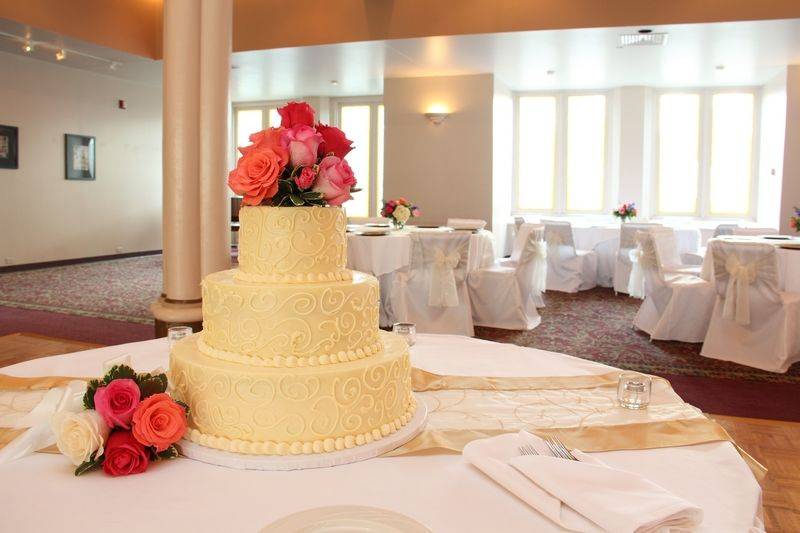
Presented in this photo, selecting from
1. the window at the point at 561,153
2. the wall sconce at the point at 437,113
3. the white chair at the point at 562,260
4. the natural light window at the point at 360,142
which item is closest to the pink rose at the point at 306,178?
the white chair at the point at 562,260

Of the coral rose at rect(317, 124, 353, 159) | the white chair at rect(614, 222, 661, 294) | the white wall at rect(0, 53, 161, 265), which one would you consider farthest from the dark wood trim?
the coral rose at rect(317, 124, 353, 159)

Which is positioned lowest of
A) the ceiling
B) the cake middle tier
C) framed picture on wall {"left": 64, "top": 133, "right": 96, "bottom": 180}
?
the cake middle tier

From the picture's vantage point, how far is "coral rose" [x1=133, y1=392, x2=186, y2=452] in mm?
1236

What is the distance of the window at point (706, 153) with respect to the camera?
1064 centimetres

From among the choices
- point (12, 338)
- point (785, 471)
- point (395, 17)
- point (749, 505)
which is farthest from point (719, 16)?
point (12, 338)

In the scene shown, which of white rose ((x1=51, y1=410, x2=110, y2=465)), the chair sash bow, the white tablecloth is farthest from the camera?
the white tablecloth

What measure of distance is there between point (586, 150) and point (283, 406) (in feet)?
35.4

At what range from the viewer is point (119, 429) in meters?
1.28

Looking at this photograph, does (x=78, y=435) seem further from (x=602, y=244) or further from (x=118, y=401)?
(x=602, y=244)

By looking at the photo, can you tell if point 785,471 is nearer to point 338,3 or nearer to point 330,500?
point 330,500

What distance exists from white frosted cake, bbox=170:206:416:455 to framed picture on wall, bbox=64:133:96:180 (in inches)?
419

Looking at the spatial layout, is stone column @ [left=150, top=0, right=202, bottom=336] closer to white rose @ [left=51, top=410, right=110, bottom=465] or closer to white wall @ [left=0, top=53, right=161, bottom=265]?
white rose @ [left=51, top=410, right=110, bottom=465]

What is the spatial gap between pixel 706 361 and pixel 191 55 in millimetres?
4323

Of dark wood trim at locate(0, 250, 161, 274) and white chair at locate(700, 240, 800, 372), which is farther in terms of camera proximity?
dark wood trim at locate(0, 250, 161, 274)
